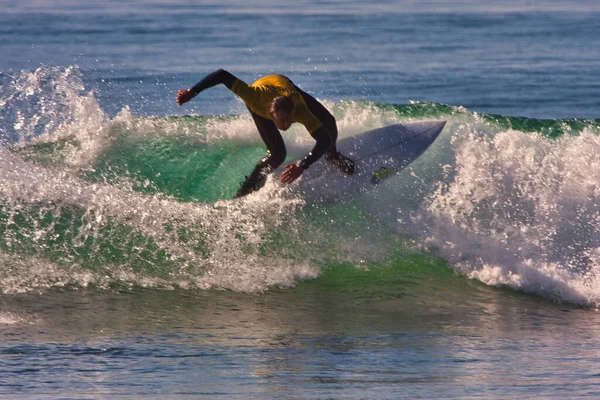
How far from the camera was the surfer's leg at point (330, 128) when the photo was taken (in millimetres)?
8172

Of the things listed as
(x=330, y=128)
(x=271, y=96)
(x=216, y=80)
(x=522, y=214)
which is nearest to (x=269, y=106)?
(x=271, y=96)

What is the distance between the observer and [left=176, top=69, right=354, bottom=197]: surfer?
7.36 metres

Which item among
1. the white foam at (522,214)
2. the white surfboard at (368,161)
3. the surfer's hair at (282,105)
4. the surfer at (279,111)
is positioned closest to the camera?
the surfer's hair at (282,105)

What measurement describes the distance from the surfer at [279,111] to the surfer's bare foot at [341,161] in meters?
0.24

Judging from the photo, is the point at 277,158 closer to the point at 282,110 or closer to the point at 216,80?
the point at 216,80

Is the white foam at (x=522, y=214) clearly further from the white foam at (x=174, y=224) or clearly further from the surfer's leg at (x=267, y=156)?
the surfer's leg at (x=267, y=156)

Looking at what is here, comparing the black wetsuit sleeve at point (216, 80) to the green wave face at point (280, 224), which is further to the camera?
the green wave face at point (280, 224)

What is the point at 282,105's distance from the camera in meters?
7.22

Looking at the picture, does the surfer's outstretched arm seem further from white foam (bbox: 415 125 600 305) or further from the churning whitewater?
white foam (bbox: 415 125 600 305)

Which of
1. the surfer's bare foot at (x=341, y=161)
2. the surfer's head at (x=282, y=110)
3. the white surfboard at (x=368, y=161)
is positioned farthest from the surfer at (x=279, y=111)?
the white surfboard at (x=368, y=161)

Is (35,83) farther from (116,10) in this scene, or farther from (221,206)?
(116,10)

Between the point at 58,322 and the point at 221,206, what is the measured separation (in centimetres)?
221

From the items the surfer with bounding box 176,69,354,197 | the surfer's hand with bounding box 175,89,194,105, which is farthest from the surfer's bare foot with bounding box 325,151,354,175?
the surfer's hand with bounding box 175,89,194,105

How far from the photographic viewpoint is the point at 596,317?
7.38 m
